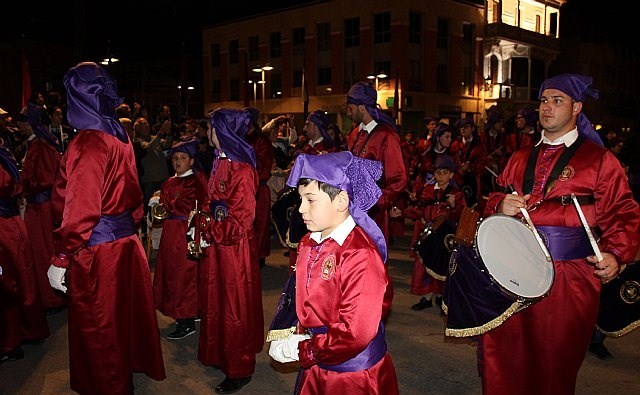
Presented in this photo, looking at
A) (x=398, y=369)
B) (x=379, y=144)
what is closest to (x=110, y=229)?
(x=398, y=369)

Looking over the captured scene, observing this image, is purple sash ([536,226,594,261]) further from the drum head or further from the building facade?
the building facade

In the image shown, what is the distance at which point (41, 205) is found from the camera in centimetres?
639

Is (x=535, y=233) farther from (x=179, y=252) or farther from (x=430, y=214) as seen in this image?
(x=179, y=252)

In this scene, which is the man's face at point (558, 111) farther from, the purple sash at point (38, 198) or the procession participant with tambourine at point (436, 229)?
the purple sash at point (38, 198)

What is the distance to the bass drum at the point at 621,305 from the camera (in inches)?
189

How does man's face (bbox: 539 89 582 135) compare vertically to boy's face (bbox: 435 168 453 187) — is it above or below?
above

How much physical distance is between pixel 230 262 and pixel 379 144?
7.15ft

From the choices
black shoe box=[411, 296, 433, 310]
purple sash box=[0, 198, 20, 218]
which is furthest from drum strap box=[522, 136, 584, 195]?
purple sash box=[0, 198, 20, 218]

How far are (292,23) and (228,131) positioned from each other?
36.8 m

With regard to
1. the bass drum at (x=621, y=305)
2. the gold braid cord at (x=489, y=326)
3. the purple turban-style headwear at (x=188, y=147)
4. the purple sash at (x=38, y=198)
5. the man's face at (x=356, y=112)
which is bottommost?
the bass drum at (x=621, y=305)

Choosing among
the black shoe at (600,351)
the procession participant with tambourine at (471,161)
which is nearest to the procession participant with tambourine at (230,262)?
the black shoe at (600,351)

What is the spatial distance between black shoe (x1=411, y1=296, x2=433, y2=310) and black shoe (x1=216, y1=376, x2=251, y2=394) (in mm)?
2830

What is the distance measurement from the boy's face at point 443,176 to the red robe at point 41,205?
177 inches

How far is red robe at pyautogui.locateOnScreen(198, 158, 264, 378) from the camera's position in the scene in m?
4.45
